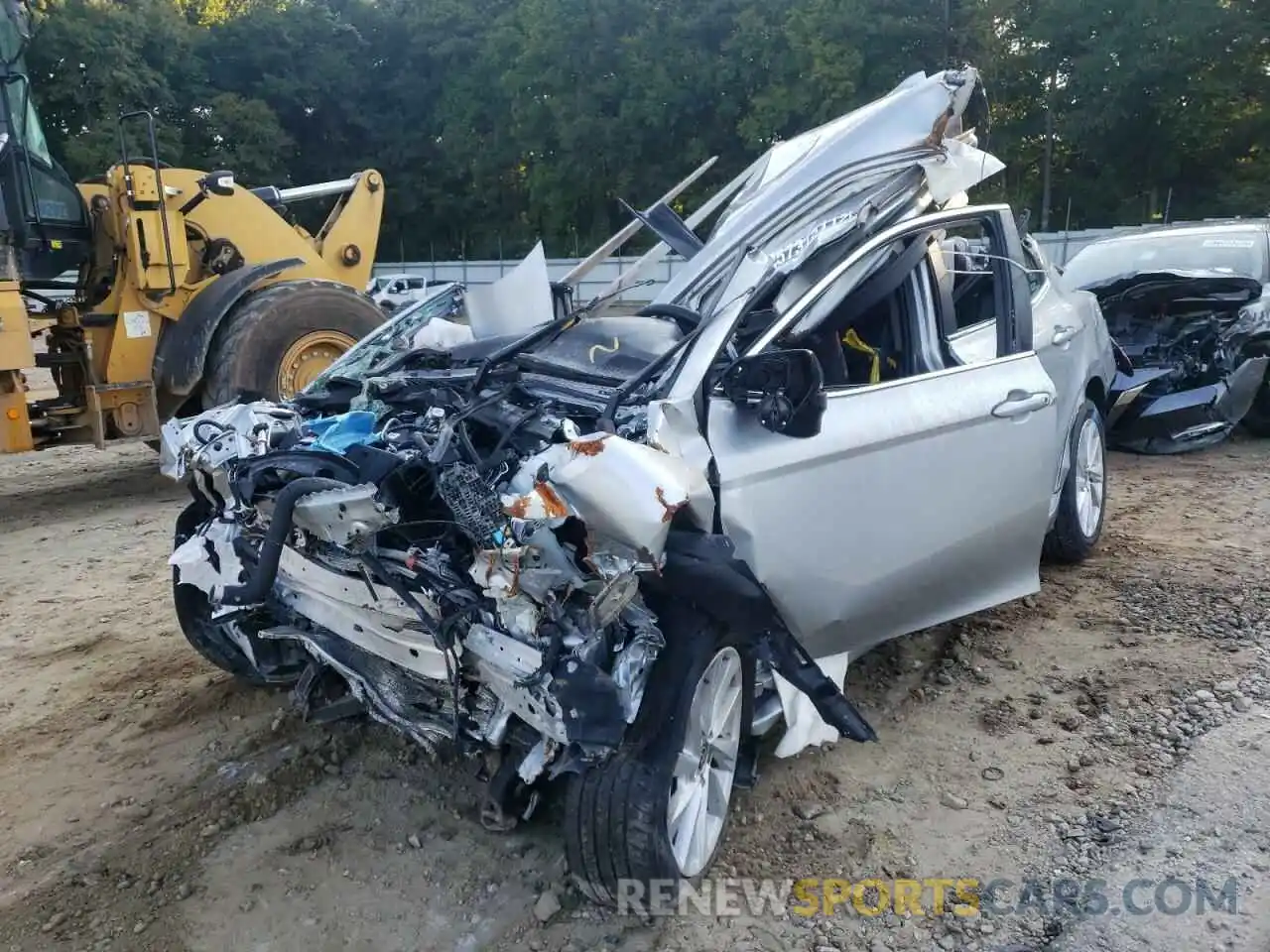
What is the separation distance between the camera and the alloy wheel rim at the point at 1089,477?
16.2 ft

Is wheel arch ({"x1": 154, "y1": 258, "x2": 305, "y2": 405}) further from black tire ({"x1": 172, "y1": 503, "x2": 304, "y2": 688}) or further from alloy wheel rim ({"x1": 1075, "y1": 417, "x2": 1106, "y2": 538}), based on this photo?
alloy wheel rim ({"x1": 1075, "y1": 417, "x2": 1106, "y2": 538})

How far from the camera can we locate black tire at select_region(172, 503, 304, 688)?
12.0 feet

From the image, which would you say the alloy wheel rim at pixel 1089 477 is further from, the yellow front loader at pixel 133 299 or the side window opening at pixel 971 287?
the yellow front loader at pixel 133 299

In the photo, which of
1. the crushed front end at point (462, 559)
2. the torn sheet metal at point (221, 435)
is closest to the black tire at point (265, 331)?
the torn sheet metal at point (221, 435)

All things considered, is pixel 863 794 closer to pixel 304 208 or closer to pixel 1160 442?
pixel 1160 442

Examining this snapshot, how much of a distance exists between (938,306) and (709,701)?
2003 mm

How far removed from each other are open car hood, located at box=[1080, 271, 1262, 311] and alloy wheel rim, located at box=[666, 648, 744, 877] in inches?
236

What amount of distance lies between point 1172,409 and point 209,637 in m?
6.50

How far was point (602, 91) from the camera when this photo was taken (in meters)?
38.3

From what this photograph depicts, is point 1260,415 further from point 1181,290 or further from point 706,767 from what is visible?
point 706,767

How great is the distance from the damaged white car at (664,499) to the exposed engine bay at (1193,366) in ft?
11.3

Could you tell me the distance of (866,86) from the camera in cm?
3089

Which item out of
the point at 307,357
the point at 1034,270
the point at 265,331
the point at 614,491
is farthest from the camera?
the point at 307,357

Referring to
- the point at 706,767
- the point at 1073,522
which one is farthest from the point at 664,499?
the point at 1073,522
